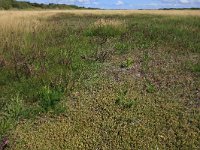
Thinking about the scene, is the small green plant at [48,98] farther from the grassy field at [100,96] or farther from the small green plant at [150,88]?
the small green plant at [150,88]

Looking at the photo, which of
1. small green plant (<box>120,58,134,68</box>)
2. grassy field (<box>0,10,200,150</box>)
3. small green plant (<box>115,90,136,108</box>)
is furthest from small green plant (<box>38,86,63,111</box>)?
small green plant (<box>120,58,134,68</box>)

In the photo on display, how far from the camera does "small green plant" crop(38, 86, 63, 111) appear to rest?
26.2 feet

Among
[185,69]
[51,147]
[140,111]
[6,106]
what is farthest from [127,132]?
[185,69]

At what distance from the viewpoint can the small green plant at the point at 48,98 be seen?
7979mm

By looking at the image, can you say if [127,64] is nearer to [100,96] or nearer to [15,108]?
[100,96]

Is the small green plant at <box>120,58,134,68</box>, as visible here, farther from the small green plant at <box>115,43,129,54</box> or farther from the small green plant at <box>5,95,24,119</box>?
the small green plant at <box>5,95,24,119</box>

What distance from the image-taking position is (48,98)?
8.03 meters

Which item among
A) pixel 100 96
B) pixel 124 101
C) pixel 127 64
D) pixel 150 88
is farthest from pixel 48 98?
pixel 127 64

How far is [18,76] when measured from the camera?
381 inches

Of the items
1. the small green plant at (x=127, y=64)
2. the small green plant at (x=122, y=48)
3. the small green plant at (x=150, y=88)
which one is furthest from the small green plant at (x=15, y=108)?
the small green plant at (x=122, y=48)

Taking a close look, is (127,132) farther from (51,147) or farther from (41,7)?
(41,7)

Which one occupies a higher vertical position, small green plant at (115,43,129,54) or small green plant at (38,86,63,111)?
small green plant at (115,43,129,54)

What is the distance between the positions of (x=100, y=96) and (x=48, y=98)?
1148 mm

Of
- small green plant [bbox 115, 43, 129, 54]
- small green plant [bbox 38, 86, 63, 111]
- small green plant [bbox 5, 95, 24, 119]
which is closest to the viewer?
small green plant [bbox 5, 95, 24, 119]
